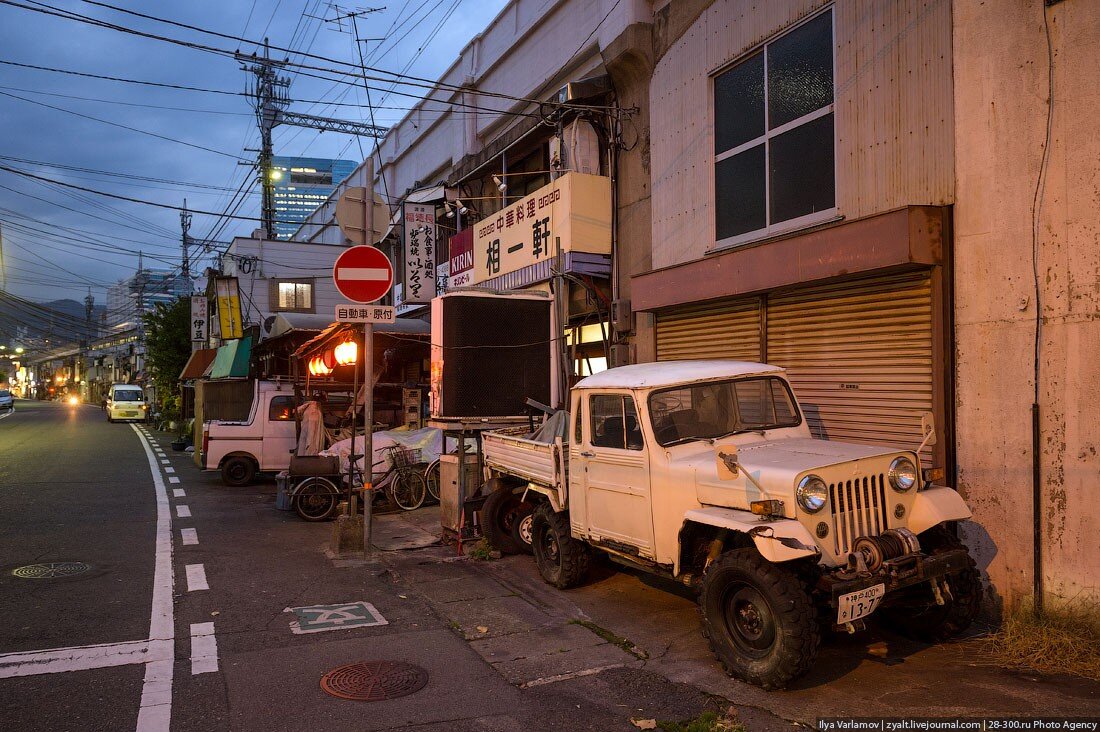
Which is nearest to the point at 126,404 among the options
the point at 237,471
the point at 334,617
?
the point at 237,471

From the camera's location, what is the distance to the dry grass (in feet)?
16.1

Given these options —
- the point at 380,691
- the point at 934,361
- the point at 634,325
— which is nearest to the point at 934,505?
the point at 934,361

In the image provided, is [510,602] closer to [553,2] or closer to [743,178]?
[743,178]

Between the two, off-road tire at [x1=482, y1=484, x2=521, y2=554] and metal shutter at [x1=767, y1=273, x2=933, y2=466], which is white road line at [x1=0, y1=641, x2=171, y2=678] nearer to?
off-road tire at [x1=482, y1=484, x2=521, y2=554]

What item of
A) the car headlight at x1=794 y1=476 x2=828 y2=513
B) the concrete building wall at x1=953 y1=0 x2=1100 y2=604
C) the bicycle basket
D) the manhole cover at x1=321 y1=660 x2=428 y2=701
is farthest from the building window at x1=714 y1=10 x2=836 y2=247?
the manhole cover at x1=321 y1=660 x2=428 y2=701

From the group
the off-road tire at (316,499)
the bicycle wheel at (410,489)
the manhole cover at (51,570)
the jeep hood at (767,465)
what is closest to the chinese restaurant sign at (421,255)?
the bicycle wheel at (410,489)

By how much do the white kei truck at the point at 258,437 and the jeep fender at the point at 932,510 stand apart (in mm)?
12473

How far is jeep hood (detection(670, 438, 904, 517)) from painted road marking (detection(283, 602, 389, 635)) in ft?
9.69

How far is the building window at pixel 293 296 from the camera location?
33.7 m

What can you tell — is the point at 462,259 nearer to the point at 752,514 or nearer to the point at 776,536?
the point at 752,514

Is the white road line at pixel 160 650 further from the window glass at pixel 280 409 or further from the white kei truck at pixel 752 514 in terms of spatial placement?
the window glass at pixel 280 409

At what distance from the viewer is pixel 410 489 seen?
39.3ft

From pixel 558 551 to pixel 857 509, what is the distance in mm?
3049

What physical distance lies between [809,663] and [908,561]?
0.94 meters
